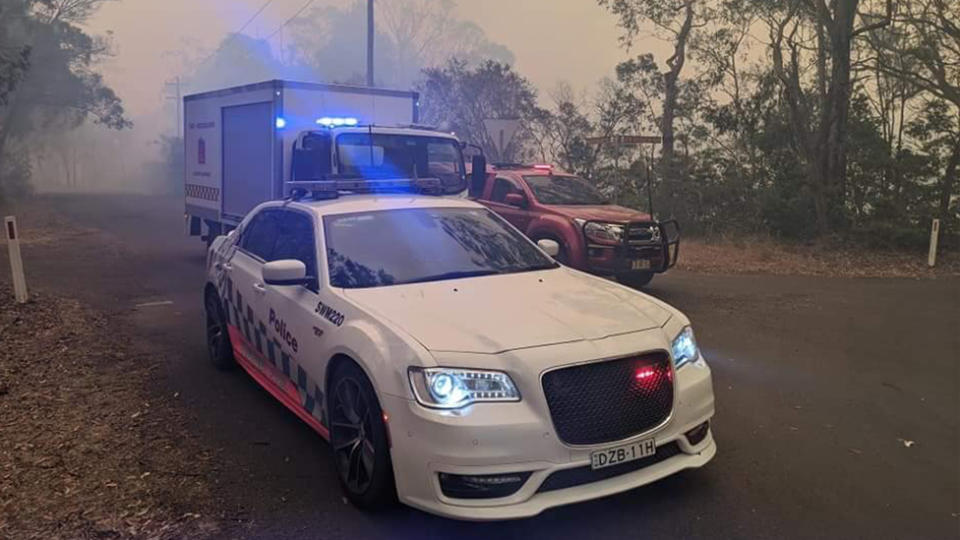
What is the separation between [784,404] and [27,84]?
4382 cm

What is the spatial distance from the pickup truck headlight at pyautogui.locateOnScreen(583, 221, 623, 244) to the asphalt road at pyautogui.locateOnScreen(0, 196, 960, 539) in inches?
56.9

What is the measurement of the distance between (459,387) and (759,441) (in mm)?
2388

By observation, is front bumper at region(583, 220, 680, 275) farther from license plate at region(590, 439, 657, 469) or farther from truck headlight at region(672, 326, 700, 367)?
license plate at region(590, 439, 657, 469)

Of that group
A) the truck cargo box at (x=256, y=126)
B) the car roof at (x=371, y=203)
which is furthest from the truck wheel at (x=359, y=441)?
the truck cargo box at (x=256, y=126)

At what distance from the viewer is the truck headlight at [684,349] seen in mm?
4035

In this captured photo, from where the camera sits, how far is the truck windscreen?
33.7ft

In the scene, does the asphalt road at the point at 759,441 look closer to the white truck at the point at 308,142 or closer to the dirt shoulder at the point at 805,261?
the white truck at the point at 308,142

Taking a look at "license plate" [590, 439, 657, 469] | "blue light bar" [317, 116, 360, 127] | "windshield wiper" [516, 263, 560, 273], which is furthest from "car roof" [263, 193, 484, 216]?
"blue light bar" [317, 116, 360, 127]

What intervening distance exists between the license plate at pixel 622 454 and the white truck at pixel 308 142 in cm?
695

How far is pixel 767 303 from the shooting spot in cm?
1027

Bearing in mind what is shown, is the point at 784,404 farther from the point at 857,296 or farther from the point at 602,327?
the point at 857,296

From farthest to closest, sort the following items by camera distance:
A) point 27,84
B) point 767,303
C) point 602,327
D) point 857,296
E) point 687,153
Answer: point 27,84
point 687,153
point 857,296
point 767,303
point 602,327

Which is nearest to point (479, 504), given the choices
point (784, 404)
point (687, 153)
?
point (784, 404)

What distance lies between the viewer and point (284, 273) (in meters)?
4.49
